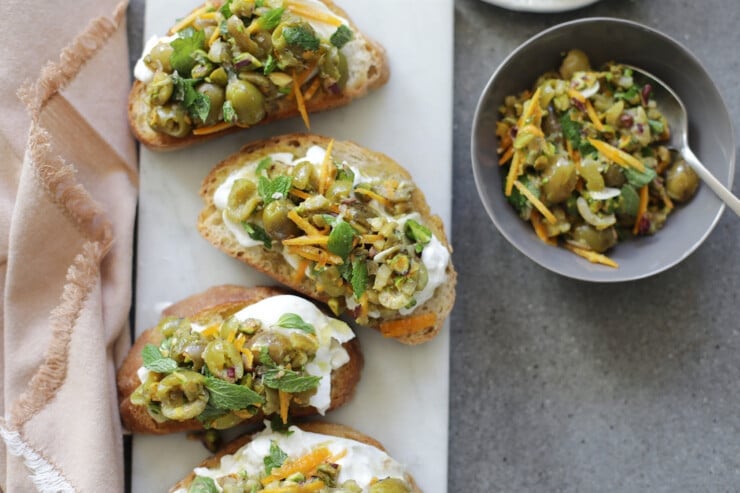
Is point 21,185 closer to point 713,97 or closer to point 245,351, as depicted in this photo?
point 245,351

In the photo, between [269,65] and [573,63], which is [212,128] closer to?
[269,65]

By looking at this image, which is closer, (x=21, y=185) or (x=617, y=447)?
(x=21, y=185)

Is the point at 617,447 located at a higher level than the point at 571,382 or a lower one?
lower

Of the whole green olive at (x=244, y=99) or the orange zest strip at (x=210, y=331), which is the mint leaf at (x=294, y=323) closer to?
the orange zest strip at (x=210, y=331)

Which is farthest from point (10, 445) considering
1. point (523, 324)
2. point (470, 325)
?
point (523, 324)

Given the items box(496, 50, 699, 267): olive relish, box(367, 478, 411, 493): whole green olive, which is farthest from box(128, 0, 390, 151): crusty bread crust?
box(367, 478, 411, 493): whole green olive

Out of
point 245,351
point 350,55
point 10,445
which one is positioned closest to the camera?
point 245,351

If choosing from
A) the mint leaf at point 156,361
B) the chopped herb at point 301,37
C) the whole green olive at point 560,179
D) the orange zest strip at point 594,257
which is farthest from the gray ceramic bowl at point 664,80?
the mint leaf at point 156,361
